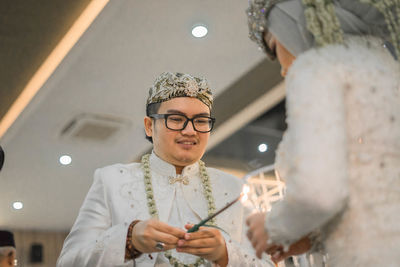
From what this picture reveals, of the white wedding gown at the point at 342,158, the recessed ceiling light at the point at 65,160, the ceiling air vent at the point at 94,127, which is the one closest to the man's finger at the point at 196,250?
the white wedding gown at the point at 342,158

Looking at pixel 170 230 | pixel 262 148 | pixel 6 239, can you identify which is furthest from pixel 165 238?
pixel 262 148

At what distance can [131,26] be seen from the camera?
180 inches

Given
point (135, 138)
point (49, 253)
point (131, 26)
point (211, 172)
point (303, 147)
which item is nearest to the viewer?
point (303, 147)

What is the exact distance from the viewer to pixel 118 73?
5199 mm

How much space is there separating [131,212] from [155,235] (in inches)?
15.9

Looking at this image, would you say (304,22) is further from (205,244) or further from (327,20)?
(205,244)

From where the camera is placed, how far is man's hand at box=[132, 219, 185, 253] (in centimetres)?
155

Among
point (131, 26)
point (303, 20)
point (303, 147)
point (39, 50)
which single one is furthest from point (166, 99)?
point (39, 50)

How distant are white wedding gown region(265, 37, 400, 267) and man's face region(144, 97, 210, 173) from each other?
0.90 metres

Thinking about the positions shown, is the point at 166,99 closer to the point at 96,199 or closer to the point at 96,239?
the point at 96,199

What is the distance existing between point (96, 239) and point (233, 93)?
4220 millimetres

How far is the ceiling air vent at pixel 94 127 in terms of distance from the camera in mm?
5956

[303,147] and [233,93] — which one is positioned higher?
[233,93]

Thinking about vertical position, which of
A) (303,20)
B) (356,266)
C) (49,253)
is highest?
(49,253)
